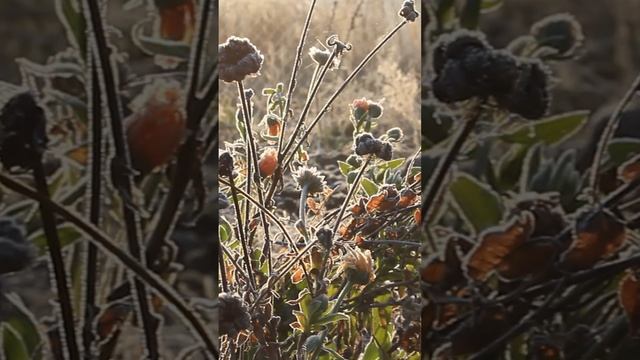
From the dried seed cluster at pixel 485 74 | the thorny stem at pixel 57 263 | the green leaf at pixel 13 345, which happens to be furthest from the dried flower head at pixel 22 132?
the dried seed cluster at pixel 485 74

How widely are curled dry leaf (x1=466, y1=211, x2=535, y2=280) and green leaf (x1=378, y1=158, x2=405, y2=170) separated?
42 cm

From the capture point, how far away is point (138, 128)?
149cm

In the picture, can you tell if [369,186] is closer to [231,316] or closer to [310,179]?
[310,179]

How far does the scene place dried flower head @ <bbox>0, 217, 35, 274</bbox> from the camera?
4.83 feet

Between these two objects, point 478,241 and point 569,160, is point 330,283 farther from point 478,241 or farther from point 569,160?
point 569,160

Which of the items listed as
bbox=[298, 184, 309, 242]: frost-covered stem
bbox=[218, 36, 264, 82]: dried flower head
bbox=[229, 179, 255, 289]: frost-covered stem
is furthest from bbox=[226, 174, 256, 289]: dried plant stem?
bbox=[218, 36, 264, 82]: dried flower head

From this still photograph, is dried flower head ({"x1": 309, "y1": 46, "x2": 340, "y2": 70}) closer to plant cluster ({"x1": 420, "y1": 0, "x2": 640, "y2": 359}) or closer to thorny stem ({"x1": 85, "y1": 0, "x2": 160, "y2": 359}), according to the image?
plant cluster ({"x1": 420, "y1": 0, "x2": 640, "y2": 359})

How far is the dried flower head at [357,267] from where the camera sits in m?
1.84

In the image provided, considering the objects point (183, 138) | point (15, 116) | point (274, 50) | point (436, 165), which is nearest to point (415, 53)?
point (274, 50)

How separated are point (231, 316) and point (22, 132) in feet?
1.65

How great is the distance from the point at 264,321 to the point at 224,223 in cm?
20

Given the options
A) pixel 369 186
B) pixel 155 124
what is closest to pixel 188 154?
pixel 155 124

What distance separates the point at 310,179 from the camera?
185 centimetres

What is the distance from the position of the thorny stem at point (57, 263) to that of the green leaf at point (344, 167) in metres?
0.61
